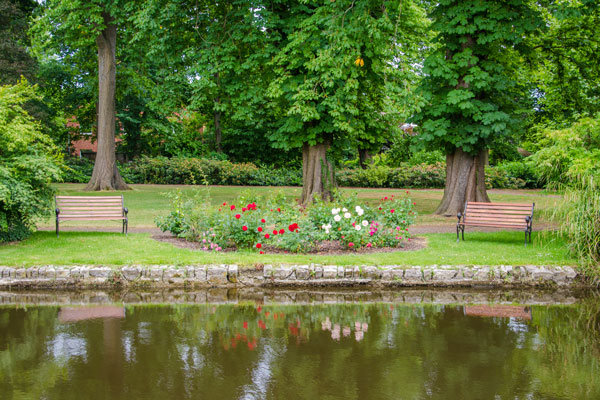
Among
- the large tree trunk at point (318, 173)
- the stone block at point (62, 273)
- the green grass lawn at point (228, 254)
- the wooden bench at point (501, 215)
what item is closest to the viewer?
the stone block at point (62, 273)

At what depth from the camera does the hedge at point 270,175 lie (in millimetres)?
31172

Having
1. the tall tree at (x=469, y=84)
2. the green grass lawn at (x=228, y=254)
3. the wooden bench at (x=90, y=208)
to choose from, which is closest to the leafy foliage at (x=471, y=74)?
the tall tree at (x=469, y=84)

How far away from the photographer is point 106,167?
2588cm

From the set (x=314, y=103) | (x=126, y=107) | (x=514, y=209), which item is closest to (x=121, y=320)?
(x=514, y=209)

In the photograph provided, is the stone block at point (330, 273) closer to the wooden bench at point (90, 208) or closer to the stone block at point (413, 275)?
the stone block at point (413, 275)

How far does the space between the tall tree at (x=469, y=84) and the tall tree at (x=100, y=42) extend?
13717 millimetres

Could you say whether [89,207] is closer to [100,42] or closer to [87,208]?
[87,208]

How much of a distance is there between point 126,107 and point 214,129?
264 inches

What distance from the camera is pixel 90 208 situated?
12.2 m

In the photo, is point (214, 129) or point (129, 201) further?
point (214, 129)

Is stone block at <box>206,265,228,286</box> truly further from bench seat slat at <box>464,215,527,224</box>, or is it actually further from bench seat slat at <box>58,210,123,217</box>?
bench seat slat at <box>464,215,527,224</box>

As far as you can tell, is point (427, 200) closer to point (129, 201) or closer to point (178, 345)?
point (129, 201)

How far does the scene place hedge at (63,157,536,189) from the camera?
31.2 metres

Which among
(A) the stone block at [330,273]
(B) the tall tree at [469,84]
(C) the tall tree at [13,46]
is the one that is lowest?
(A) the stone block at [330,273]
